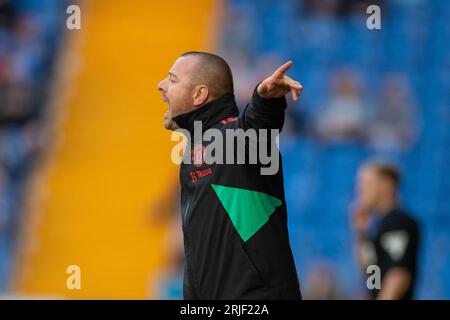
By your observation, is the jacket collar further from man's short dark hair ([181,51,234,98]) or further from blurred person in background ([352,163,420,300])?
blurred person in background ([352,163,420,300])

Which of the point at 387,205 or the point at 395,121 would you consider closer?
the point at 387,205

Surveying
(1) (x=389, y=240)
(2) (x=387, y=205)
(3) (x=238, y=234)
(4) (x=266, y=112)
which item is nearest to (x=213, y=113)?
(4) (x=266, y=112)

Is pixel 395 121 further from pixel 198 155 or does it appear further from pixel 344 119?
pixel 198 155

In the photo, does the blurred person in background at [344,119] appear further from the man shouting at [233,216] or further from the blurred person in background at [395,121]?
the man shouting at [233,216]

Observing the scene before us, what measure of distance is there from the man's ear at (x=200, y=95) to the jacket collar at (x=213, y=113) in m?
0.02

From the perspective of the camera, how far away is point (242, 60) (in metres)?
12.3

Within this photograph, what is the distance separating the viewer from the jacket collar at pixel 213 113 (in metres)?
4.04

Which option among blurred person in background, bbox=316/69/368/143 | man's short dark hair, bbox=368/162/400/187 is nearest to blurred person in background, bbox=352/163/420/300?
man's short dark hair, bbox=368/162/400/187

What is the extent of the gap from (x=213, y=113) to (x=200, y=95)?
0.34 ft

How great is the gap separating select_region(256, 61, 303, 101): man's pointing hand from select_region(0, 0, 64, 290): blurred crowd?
8101 mm

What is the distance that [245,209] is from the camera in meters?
3.90

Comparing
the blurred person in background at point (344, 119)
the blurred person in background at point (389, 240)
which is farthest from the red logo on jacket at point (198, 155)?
the blurred person in background at point (344, 119)

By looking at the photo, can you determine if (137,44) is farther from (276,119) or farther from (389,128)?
(276,119)

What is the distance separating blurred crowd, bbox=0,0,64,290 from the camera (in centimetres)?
1171
